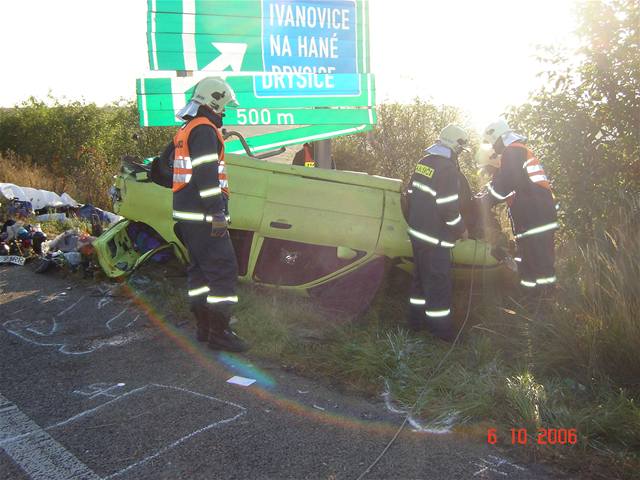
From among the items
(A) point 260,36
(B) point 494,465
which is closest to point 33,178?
(A) point 260,36

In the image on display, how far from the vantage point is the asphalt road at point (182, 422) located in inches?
107

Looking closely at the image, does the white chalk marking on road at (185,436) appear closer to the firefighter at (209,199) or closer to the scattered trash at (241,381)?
the scattered trash at (241,381)

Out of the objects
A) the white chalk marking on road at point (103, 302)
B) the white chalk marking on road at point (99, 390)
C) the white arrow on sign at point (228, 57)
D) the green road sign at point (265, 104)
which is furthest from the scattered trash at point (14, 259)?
the white chalk marking on road at point (99, 390)

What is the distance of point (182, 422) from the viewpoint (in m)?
3.15

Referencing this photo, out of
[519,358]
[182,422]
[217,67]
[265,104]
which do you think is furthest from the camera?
[265,104]

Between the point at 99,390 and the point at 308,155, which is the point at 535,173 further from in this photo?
the point at 99,390

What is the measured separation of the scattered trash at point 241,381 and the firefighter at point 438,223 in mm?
1571

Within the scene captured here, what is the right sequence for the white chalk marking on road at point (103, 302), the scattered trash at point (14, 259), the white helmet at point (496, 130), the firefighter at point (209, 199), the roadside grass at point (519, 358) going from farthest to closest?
the scattered trash at point (14, 259)
the white chalk marking on road at point (103, 302)
the white helmet at point (496, 130)
the firefighter at point (209, 199)
the roadside grass at point (519, 358)

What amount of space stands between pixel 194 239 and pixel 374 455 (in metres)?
2.10

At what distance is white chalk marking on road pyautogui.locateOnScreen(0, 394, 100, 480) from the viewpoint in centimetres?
266

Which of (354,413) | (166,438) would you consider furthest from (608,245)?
(166,438)

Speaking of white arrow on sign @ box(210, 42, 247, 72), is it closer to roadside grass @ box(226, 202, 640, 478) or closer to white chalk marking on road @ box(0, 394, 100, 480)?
roadside grass @ box(226, 202, 640, 478)
